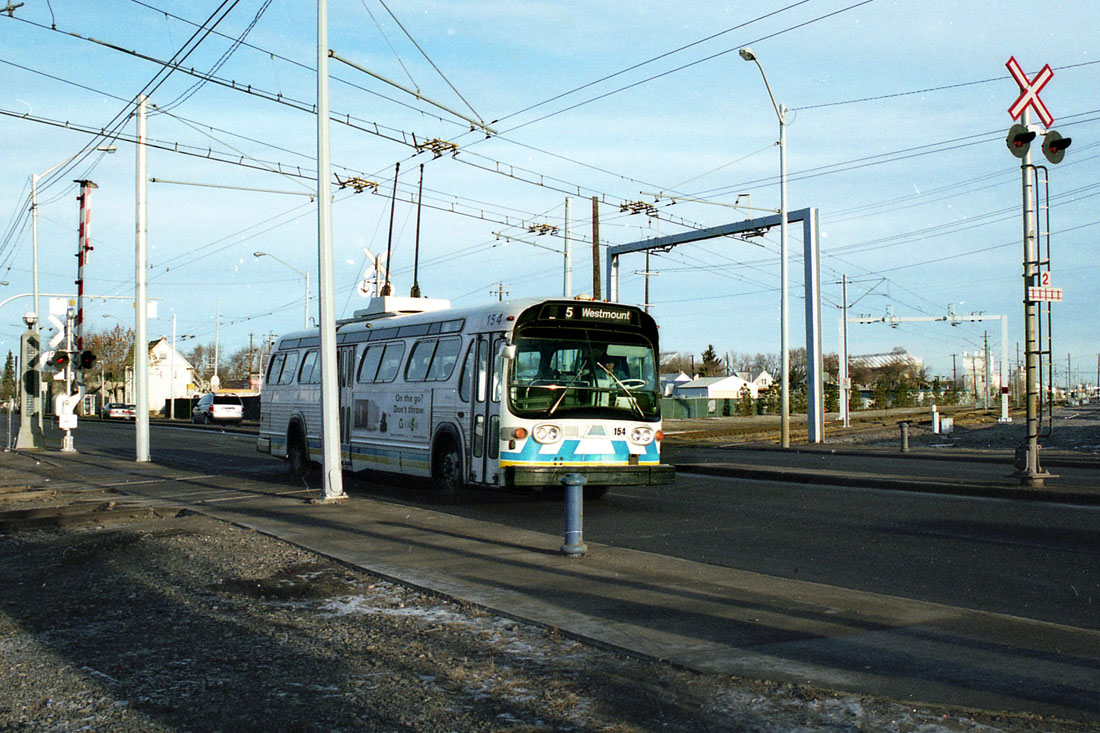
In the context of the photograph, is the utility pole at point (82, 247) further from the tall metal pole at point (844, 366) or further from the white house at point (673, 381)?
the white house at point (673, 381)

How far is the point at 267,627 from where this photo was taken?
6.76m

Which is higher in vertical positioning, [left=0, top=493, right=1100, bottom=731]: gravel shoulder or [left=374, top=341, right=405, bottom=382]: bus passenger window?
[left=374, top=341, right=405, bottom=382]: bus passenger window

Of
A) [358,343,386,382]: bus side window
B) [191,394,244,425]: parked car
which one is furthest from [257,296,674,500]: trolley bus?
[191,394,244,425]: parked car

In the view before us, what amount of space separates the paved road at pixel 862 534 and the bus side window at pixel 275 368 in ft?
13.2

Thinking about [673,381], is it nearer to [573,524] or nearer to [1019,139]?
[1019,139]

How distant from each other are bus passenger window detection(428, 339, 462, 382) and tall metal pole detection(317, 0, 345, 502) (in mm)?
1650

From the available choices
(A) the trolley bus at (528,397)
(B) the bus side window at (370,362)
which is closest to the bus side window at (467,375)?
(A) the trolley bus at (528,397)

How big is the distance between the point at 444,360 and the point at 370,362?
2.99 metres

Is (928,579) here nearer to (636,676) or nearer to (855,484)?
(636,676)

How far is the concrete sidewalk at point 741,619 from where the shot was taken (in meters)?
5.34

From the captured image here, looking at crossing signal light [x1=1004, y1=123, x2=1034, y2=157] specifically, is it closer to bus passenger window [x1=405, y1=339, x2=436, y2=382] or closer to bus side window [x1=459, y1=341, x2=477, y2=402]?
bus side window [x1=459, y1=341, x2=477, y2=402]

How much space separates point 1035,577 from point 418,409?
9643mm

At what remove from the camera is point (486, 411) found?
1383 cm

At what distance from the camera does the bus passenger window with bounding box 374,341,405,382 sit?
55.2 ft
